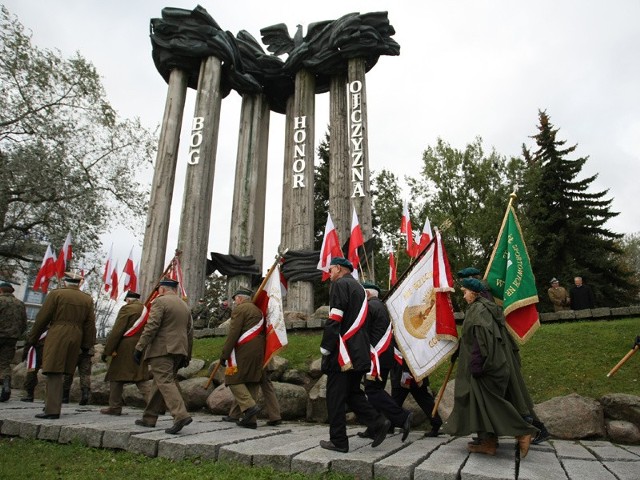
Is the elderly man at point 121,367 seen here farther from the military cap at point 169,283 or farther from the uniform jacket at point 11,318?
the uniform jacket at point 11,318

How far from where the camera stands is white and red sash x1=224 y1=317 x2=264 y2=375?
7031 millimetres

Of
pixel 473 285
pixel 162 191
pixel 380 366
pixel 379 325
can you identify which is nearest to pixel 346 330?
pixel 379 325

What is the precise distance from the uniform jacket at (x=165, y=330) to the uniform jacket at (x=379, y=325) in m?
2.64

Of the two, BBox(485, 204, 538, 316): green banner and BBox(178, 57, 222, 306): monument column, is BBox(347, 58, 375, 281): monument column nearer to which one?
BBox(178, 57, 222, 306): monument column

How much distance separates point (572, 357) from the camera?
8.72 metres

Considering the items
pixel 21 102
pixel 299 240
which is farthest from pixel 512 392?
pixel 21 102

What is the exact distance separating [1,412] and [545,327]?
10556 mm

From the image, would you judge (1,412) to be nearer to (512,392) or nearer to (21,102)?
(512,392)

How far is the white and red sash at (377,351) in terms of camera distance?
247 inches

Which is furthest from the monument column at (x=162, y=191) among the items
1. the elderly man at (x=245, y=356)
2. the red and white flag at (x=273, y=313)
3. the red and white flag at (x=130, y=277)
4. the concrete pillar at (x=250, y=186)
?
the elderly man at (x=245, y=356)

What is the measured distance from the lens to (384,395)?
6270 mm

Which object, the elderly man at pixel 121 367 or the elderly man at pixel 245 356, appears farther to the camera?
the elderly man at pixel 121 367

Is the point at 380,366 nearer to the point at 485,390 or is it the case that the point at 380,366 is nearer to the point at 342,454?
the point at 485,390

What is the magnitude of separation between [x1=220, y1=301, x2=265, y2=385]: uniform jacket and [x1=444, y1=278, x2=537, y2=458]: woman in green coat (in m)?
3.07
